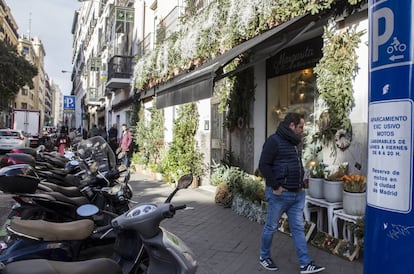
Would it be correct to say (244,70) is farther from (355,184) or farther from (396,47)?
(396,47)

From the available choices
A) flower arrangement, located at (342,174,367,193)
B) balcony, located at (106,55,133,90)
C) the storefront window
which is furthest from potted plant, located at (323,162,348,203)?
balcony, located at (106,55,133,90)

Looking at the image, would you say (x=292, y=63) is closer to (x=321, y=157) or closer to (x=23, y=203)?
(x=321, y=157)

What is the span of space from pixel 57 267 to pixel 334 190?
4354 millimetres

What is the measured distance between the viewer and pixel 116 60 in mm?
21609

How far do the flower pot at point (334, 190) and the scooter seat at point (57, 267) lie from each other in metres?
3.98

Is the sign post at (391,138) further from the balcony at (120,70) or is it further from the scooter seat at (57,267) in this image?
the balcony at (120,70)

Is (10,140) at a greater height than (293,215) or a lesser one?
greater

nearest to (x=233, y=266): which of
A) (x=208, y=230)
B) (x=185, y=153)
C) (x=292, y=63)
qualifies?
(x=208, y=230)

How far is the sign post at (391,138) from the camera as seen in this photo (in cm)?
235

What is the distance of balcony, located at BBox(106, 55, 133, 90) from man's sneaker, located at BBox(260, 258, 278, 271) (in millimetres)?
17213

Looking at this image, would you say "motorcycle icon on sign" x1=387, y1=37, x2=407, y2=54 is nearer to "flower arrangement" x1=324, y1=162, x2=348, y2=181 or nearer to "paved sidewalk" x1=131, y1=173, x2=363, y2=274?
"paved sidewalk" x1=131, y1=173, x2=363, y2=274

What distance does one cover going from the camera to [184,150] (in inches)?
473

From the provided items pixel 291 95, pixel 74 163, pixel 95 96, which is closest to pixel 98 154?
pixel 74 163

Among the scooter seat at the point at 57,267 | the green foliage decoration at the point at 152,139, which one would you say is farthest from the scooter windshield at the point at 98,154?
the green foliage decoration at the point at 152,139
